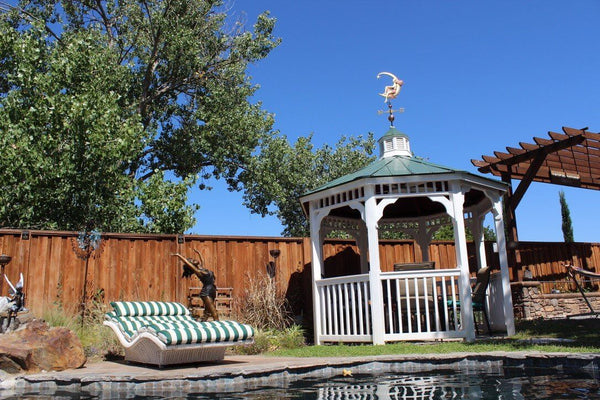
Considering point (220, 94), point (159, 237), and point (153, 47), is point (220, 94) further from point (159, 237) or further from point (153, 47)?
point (159, 237)

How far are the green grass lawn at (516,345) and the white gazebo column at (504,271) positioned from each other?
8.4 inches

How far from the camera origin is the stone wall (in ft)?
34.1

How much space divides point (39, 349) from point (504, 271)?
6.72 meters

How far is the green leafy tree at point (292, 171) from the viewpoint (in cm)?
1678

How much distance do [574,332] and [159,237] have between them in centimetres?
664

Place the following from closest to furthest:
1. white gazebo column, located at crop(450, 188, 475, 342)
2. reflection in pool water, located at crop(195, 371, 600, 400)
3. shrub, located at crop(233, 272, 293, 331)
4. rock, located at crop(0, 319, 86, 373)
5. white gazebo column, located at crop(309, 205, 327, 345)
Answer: reflection in pool water, located at crop(195, 371, 600, 400), rock, located at crop(0, 319, 86, 373), white gazebo column, located at crop(450, 188, 475, 342), shrub, located at crop(233, 272, 293, 331), white gazebo column, located at crop(309, 205, 327, 345)

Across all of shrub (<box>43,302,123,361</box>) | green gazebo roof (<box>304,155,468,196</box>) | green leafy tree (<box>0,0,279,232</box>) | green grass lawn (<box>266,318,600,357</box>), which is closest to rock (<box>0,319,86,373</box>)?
shrub (<box>43,302,123,361</box>)

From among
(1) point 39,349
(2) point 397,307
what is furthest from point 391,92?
(1) point 39,349

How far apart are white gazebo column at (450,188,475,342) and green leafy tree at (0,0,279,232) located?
6365mm

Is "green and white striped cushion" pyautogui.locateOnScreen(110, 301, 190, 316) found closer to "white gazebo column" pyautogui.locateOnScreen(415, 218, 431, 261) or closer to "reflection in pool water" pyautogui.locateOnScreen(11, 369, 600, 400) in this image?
"reflection in pool water" pyautogui.locateOnScreen(11, 369, 600, 400)

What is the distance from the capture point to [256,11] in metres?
17.1

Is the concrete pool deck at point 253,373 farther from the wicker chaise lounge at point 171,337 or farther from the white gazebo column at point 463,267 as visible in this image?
the white gazebo column at point 463,267

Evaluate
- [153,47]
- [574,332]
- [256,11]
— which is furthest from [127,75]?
[574,332]

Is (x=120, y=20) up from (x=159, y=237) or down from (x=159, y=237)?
up
